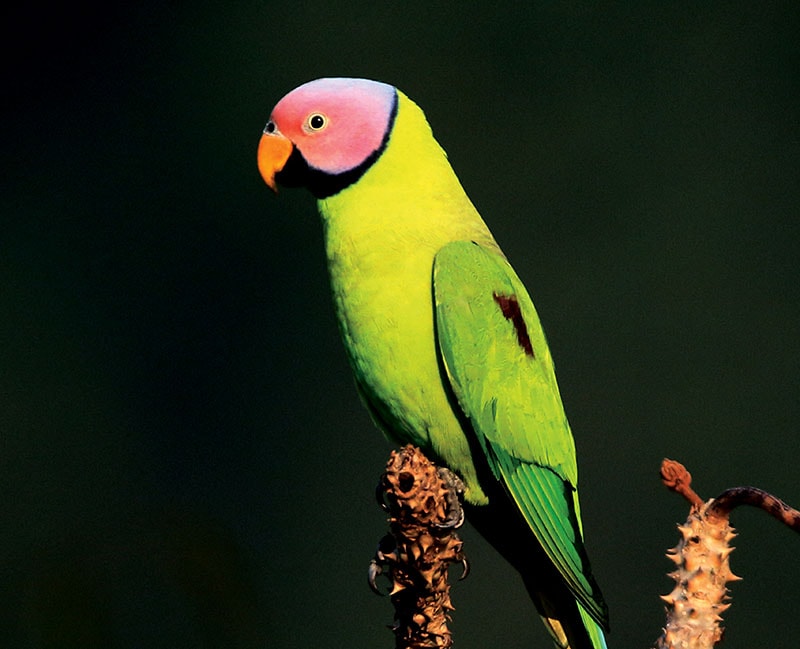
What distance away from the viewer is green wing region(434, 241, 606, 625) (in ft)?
4.70

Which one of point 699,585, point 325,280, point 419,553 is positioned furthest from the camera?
point 325,280

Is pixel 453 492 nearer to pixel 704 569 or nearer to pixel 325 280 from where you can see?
pixel 704 569

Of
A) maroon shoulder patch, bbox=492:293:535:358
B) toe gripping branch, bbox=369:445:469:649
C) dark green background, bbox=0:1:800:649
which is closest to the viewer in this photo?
toe gripping branch, bbox=369:445:469:649

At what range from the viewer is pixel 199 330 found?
3.26 metres

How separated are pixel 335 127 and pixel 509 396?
0.43 meters

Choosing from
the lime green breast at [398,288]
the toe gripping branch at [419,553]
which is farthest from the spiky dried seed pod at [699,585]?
the lime green breast at [398,288]

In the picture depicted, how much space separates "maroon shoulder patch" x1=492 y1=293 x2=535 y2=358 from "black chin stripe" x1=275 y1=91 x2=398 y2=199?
0.84 feet

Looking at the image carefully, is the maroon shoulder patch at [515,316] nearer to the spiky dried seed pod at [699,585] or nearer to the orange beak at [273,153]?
the orange beak at [273,153]

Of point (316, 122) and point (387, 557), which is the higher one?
point (316, 122)

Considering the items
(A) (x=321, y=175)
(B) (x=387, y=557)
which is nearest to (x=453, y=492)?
(B) (x=387, y=557)

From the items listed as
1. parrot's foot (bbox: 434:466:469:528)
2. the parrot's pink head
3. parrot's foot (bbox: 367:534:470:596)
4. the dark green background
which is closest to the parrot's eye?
the parrot's pink head

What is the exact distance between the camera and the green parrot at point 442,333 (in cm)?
144

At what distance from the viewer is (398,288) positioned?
1452 mm

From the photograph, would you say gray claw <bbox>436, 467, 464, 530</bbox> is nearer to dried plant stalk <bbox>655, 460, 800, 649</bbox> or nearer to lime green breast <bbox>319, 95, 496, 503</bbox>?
lime green breast <bbox>319, 95, 496, 503</bbox>
